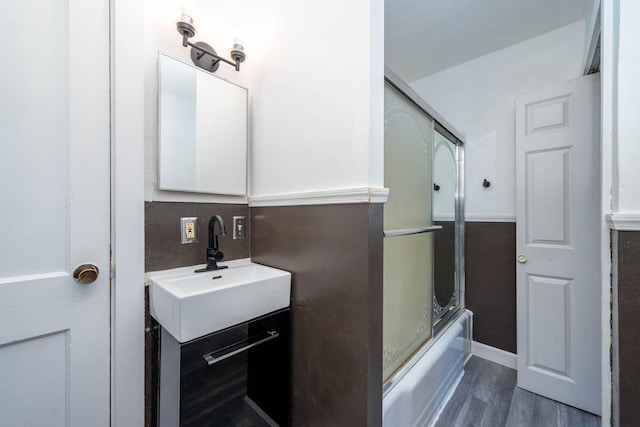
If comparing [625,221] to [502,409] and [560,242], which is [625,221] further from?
[502,409]

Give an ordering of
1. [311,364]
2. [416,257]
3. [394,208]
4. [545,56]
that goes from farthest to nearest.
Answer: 1. [545,56]
2. [416,257]
3. [394,208]
4. [311,364]

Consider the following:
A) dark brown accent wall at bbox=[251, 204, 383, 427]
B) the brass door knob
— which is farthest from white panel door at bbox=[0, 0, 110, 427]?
dark brown accent wall at bbox=[251, 204, 383, 427]

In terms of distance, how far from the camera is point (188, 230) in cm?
114

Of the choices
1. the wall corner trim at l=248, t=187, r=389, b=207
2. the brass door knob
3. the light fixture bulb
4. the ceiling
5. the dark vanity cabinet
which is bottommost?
the dark vanity cabinet

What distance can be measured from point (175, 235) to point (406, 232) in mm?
1194

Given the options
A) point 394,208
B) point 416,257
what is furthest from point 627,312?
point 394,208

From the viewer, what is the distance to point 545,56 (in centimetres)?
197

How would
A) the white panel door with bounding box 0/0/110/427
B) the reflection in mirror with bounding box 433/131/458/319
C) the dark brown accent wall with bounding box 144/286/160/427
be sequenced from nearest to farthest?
1. the white panel door with bounding box 0/0/110/427
2. the dark brown accent wall with bounding box 144/286/160/427
3. the reflection in mirror with bounding box 433/131/458/319

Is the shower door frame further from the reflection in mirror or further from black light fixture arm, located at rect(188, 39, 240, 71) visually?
black light fixture arm, located at rect(188, 39, 240, 71)

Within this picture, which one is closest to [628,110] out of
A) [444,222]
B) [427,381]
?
[444,222]

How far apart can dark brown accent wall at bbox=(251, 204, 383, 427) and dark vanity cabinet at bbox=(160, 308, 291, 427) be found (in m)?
0.07

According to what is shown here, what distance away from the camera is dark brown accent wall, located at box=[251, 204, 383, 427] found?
2.92 feet

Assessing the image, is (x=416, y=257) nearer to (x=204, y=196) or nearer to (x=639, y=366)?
(x=639, y=366)

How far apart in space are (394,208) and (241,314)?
3.08 feet
